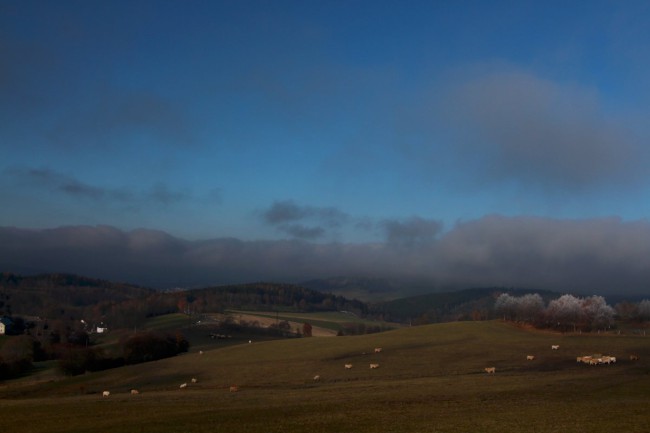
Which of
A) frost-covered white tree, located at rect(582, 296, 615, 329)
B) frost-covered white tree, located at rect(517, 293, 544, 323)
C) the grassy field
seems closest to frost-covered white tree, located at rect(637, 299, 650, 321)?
frost-covered white tree, located at rect(582, 296, 615, 329)

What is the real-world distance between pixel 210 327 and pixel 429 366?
383 feet

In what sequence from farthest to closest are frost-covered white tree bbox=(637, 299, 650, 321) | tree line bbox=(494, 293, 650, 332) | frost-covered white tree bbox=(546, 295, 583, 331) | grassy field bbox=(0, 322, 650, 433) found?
frost-covered white tree bbox=(637, 299, 650, 321) → tree line bbox=(494, 293, 650, 332) → frost-covered white tree bbox=(546, 295, 583, 331) → grassy field bbox=(0, 322, 650, 433)

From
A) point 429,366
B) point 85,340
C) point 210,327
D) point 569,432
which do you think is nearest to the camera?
point 569,432

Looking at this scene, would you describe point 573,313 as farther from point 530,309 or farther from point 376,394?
point 376,394

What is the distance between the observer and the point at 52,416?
113ft

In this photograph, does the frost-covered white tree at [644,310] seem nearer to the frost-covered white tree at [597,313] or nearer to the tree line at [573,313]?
the tree line at [573,313]

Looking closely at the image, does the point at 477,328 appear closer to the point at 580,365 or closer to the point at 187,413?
the point at 580,365

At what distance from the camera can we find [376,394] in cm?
4031

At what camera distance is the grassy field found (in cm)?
2828

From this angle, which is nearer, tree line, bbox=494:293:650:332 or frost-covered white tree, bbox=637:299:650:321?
tree line, bbox=494:293:650:332

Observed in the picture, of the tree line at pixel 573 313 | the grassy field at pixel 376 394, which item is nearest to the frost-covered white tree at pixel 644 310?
the tree line at pixel 573 313

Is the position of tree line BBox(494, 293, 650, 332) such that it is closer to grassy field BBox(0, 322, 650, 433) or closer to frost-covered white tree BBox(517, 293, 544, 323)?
frost-covered white tree BBox(517, 293, 544, 323)

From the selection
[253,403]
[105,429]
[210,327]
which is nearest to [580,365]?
[253,403]

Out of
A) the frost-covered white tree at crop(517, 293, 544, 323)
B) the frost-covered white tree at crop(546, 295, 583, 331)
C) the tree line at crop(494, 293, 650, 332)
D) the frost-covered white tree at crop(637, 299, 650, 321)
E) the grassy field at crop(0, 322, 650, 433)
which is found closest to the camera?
the grassy field at crop(0, 322, 650, 433)
